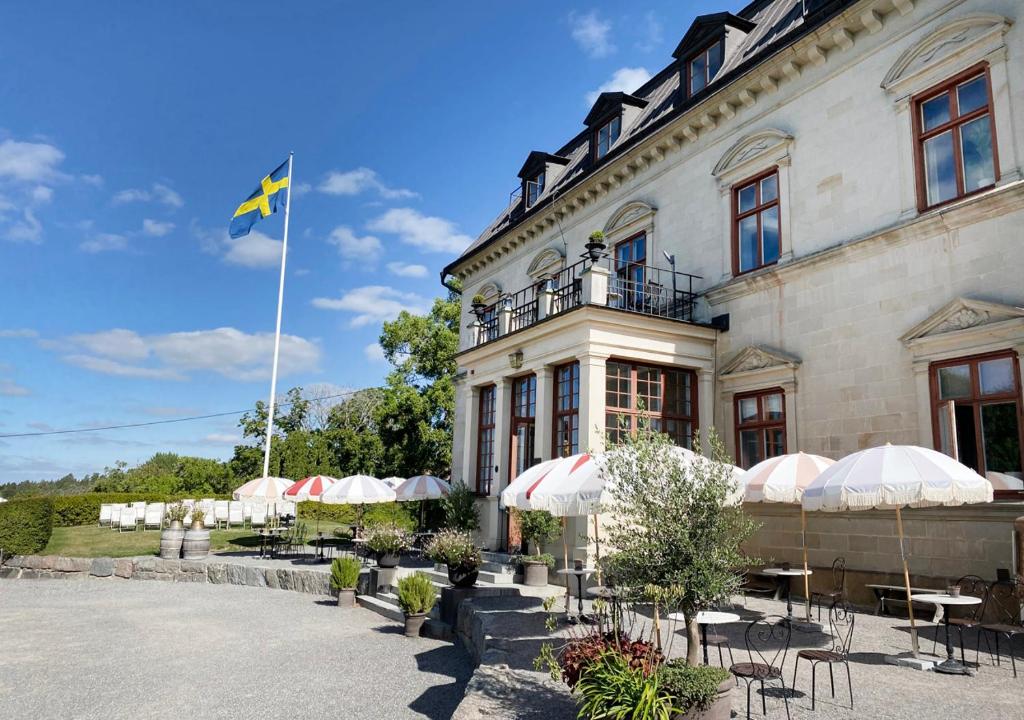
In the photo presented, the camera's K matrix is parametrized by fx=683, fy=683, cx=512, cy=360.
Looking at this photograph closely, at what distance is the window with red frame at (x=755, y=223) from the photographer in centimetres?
1434

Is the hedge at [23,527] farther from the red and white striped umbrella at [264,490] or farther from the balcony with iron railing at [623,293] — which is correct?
the balcony with iron railing at [623,293]

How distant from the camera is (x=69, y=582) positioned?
1811cm

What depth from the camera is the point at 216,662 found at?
958cm

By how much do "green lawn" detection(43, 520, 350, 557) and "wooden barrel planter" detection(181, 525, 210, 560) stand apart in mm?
1543

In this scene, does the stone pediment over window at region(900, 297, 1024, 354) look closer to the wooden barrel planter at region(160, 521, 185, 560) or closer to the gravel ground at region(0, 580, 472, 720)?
the gravel ground at region(0, 580, 472, 720)

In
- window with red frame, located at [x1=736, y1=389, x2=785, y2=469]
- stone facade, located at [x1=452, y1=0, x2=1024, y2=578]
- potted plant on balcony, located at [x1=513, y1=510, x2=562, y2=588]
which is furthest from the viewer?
potted plant on balcony, located at [x1=513, y1=510, x2=562, y2=588]

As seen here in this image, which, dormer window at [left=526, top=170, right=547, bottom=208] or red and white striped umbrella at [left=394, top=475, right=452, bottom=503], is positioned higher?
dormer window at [left=526, top=170, right=547, bottom=208]

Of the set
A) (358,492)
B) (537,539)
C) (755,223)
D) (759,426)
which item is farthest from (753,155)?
(358,492)

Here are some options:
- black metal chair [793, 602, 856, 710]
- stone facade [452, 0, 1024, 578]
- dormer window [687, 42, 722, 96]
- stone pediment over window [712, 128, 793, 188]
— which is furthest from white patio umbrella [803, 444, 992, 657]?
dormer window [687, 42, 722, 96]

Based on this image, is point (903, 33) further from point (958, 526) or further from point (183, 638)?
point (183, 638)

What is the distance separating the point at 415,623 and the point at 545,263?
41.3 ft

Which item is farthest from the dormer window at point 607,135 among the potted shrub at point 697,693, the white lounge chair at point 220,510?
the white lounge chair at point 220,510

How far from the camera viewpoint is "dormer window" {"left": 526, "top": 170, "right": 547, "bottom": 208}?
2327 cm

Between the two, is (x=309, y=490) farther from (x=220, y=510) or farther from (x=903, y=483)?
(x=903, y=483)
